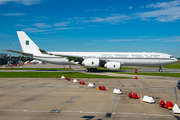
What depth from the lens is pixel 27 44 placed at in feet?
126

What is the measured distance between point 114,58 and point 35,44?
19721 mm

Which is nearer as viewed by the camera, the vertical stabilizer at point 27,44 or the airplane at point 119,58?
the airplane at point 119,58

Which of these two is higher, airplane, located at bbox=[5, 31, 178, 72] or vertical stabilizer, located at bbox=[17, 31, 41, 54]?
vertical stabilizer, located at bbox=[17, 31, 41, 54]

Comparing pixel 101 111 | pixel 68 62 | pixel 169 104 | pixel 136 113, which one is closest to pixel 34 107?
pixel 101 111

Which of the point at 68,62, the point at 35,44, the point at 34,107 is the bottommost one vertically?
the point at 34,107

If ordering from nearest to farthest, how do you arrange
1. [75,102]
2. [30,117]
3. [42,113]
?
[30,117]
[42,113]
[75,102]

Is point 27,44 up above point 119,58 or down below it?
above

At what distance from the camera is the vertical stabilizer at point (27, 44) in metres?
38.2

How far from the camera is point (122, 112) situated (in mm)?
8312

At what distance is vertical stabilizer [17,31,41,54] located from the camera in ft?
125

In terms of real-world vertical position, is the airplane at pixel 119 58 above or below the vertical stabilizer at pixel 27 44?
below

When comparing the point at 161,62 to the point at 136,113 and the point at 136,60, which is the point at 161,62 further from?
the point at 136,113

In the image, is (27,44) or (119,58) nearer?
(119,58)

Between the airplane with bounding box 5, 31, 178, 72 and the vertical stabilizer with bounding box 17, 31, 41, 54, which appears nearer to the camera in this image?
the airplane with bounding box 5, 31, 178, 72
